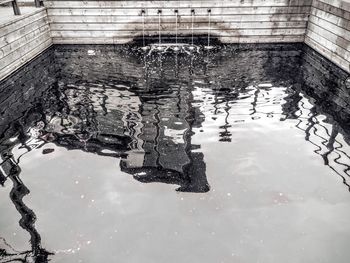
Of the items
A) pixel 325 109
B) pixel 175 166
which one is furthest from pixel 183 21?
pixel 175 166

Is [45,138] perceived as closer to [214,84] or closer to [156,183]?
[156,183]

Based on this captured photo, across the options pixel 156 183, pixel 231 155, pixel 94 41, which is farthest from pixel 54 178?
pixel 94 41

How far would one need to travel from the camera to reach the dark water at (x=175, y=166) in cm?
532

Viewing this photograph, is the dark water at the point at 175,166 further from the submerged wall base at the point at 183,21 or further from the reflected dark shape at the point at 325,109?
the submerged wall base at the point at 183,21

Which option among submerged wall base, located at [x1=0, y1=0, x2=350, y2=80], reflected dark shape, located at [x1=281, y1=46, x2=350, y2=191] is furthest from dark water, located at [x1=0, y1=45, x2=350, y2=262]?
submerged wall base, located at [x1=0, y1=0, x2=350, y2=80]

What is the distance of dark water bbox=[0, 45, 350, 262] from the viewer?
5.32 meters

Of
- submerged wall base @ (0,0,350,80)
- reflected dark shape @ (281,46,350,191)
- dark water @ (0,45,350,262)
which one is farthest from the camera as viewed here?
submerged wall base @ (0,0,350,80)

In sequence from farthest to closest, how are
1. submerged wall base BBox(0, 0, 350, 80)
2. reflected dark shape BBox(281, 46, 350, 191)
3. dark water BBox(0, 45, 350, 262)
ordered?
submerged wall base BBox(0, 0, 350, 80) → reflected dark shape BBox(281, 46, 350, 191) → dark water BBox(0, 45, 350, 262)

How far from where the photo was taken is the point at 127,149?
308 inches

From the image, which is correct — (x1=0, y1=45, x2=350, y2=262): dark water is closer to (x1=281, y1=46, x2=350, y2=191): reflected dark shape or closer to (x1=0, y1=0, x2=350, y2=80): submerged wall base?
(x1=281, y1=46, x2=350, y2=191): reflected dark shape

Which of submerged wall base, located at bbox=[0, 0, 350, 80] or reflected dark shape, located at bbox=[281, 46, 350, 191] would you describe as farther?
submerged wall base, located at bbox=[0, 0, 350, 80]

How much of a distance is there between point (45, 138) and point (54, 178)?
1945mm

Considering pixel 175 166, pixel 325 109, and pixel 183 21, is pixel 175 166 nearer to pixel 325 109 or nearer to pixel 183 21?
pixel 325 109

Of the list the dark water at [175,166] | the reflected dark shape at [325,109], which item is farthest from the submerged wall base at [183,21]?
the dark water at [175,166]
